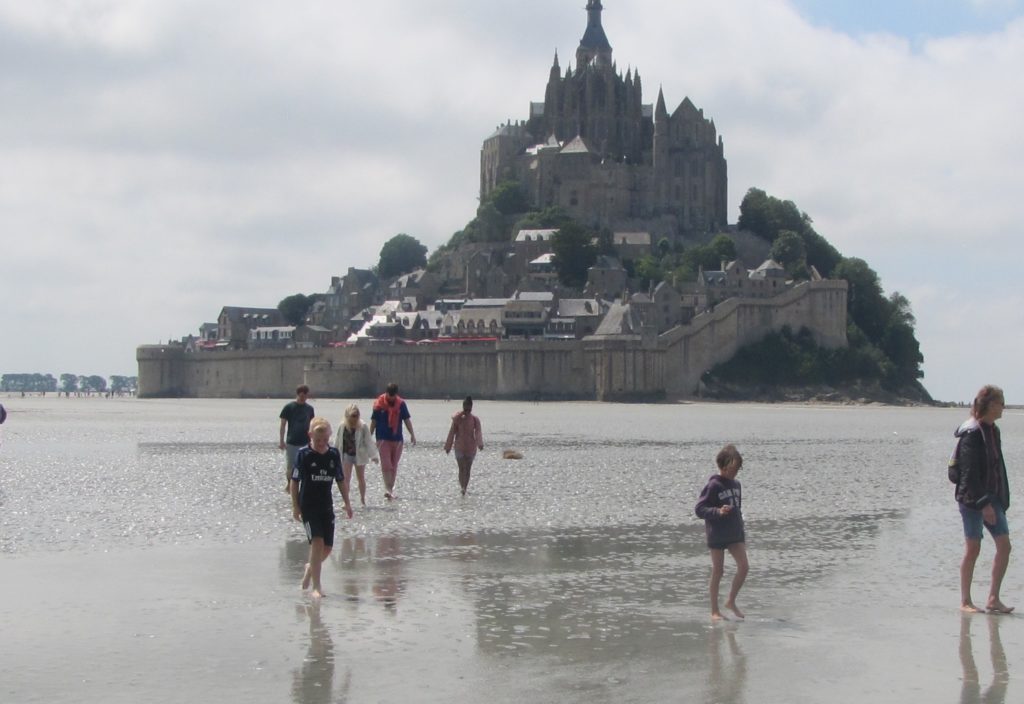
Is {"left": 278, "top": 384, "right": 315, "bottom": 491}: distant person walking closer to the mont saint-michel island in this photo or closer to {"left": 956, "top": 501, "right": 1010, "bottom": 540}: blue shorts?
{"left": 956, "top": 501, "right": 1010, "bottom": 540}: blue shorts

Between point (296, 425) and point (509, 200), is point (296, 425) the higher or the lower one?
the lower one

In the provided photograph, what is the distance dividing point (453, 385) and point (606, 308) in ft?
42.3

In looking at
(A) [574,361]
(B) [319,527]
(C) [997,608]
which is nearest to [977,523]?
(C) [997,608]

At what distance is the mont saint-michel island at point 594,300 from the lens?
10138cm

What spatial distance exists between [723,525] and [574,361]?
88.2 meters

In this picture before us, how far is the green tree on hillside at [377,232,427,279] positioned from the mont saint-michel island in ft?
0.60

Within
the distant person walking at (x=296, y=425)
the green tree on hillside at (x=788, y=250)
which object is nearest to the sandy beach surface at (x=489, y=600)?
the distant person walking at (x=296, y=425)

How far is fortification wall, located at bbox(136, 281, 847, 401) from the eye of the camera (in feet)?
322

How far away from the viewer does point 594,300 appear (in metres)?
109

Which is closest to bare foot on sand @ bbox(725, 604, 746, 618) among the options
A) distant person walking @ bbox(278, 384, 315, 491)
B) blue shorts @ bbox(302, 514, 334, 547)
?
A: blue shorts @ bbox(302, 514, 334, 547)

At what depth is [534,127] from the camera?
5271 inches

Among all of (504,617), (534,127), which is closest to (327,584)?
(504,617)

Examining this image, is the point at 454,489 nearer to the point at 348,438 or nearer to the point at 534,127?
the point at 348,438

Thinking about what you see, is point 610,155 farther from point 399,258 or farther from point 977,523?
point 977,523
